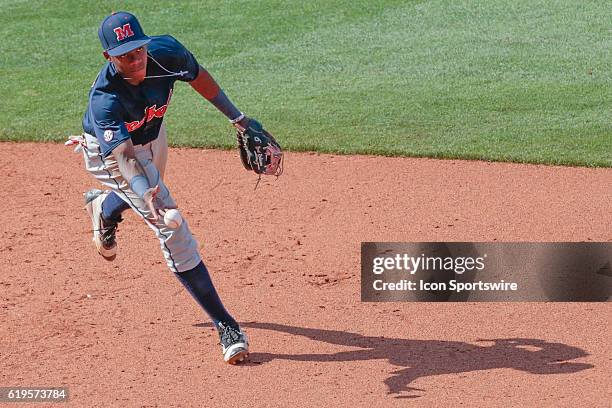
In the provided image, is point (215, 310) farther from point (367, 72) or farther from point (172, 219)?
point (367, 72)

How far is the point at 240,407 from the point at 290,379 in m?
0.37

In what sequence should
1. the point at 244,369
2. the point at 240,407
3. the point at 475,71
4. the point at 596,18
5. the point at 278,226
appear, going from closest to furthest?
the point at 240,407
the point at 244,369
the point at 278,226
the point at 475,71
the point at 596,18

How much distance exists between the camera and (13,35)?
11727 mm

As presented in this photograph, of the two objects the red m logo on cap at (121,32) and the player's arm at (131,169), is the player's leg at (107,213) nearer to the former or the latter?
the player's arm at (131,169)

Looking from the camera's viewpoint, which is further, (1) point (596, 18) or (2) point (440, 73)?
(1) point (596, 18)

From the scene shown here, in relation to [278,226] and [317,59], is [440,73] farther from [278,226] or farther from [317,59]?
[278,226]

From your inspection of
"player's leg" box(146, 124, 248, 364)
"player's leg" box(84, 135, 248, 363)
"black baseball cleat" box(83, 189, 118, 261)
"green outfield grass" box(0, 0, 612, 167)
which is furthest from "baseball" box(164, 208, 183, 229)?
"green outfield grass" box(0, 0, 612, 167)

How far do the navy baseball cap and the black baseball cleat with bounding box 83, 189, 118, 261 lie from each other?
1.33 metres

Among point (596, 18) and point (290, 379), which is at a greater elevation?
point (596, 18)

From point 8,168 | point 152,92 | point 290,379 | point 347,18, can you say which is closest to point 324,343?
point 290,379

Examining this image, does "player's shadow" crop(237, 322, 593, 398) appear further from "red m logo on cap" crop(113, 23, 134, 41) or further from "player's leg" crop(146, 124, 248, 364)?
"red m logo on cap" crop(113, 23, 134, 41)

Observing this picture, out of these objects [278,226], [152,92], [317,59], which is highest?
[317,59]

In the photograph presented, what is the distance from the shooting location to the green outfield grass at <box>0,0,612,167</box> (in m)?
8.68

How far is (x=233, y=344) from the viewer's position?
5.22 metres
